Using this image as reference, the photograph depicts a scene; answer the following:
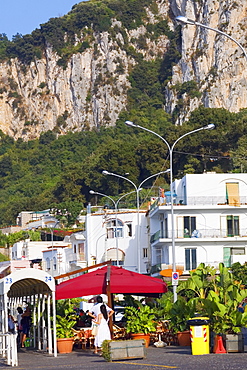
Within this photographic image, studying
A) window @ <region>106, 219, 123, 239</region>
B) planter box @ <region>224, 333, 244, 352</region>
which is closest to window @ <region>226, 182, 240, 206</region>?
window @ <region>106, 219, 123, 239</region>

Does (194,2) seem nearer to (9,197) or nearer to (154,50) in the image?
(154,50)

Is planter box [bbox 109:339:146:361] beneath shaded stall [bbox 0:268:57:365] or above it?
beneath

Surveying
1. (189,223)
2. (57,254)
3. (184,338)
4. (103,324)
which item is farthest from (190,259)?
(103,324)

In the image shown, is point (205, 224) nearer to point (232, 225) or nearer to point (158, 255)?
point (232, 225)

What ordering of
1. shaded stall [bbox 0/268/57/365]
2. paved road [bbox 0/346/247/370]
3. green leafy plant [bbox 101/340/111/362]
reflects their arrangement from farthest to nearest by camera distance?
shaded stall [bbox 0/268/57/365] < green leafy plant [bbox 101/340/111/362] < paved road [bbox 0/346/247/370]

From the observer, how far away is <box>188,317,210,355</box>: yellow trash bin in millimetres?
18500

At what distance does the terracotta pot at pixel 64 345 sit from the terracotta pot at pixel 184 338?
3096 mm

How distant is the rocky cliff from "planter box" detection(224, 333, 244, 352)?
123801 millimetres

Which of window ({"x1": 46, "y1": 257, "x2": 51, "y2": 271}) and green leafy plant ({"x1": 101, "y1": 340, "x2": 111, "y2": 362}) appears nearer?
green leafy plant ({"x1": 101, "y1": 340, "x2": 111, "y2": 362})

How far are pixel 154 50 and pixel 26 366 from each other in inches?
6603

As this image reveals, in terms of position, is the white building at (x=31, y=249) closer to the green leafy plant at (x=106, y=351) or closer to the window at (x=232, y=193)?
the window at (x=232, y=193)

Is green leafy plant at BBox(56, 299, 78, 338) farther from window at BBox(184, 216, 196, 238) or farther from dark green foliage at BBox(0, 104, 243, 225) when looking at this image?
dark green foliage at BBox(0, 104, 243, 225)

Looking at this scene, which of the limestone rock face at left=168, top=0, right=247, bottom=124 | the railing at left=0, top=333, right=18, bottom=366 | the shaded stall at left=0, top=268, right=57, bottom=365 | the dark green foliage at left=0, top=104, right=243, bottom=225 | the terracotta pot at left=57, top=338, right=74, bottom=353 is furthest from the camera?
the limestone rock face at left=168, top=0, right=247, bottom=124

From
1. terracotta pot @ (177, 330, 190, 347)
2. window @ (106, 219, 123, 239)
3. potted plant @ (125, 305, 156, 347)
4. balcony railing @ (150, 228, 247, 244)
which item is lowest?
terracotta pot @ (177, 330, 190, 347)
